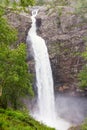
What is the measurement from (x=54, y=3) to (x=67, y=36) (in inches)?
511

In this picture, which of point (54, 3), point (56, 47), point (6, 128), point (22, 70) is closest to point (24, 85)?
point (22, 70)

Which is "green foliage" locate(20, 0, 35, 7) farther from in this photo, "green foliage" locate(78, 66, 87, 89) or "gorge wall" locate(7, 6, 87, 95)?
"gorge wall" locate(7, 6, 87, 95)

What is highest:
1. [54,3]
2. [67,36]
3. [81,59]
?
[54,3]

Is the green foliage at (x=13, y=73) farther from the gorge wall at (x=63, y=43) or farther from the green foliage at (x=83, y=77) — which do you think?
the gorge wall at (x=63, y=43)

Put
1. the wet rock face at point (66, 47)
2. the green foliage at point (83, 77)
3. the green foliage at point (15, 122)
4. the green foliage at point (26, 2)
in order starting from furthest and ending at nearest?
the wet rock face at point (66, 47) < the green foliage at point (83, 77) < the green foliage at point (26, 2) < the green foliage at point (15, 122)

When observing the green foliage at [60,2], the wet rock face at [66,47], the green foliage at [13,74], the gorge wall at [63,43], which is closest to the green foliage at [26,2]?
the green foliage at [13,74]

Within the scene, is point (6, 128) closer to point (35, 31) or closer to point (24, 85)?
point (24, 85)

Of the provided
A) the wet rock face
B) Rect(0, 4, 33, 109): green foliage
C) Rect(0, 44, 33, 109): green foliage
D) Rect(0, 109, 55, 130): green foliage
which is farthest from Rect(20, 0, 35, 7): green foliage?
the wet rock face

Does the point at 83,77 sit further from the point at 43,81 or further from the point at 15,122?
the point at 15,122

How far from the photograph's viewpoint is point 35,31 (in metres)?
44.8

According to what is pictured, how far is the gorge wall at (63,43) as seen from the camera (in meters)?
41.7

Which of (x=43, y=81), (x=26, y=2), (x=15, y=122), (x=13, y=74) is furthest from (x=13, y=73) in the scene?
(x=43, y=81)

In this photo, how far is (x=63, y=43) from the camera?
4256 centimetres

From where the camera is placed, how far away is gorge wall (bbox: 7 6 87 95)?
4172cm
